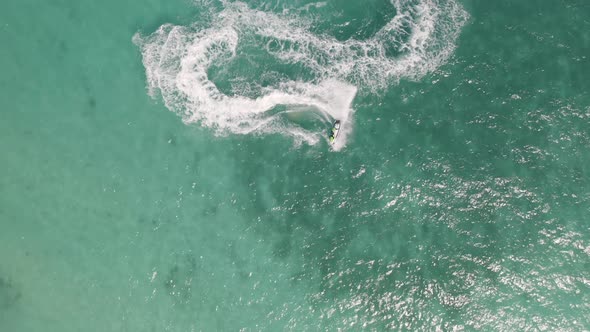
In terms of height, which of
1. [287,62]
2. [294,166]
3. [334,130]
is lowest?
[294,166]

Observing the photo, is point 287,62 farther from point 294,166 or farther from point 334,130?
point 294,166

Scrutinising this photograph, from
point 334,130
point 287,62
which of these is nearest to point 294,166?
point 334,130


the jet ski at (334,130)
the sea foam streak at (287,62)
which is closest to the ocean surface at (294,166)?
the sea foam streak at (287,62)

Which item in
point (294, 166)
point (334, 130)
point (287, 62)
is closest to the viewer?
point (334, 130)

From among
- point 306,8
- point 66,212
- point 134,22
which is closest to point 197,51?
point 134,22

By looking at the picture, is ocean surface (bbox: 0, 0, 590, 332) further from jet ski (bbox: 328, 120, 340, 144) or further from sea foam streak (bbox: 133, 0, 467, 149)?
jet ski (bbox: 328, 120, 340, 144)

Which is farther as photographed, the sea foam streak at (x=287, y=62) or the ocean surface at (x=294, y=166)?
the sea foam streak at (x=287, y=62)

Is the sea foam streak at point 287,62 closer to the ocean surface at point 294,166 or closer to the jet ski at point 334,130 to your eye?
the ocean surface at point 294,166
